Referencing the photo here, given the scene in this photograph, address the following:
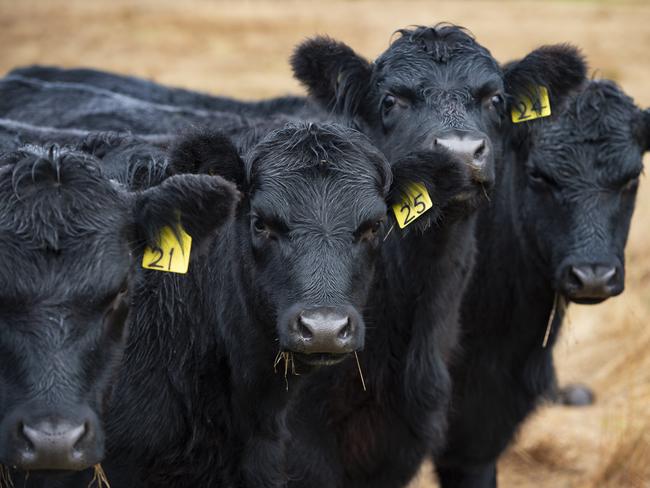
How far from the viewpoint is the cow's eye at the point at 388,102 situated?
625 centimetres

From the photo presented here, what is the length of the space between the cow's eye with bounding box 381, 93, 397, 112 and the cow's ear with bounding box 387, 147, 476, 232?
2.82ft

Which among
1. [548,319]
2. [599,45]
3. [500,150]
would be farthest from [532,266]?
[599,45]

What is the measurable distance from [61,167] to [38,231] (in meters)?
0.35

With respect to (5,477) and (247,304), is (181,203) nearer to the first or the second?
(247,304)

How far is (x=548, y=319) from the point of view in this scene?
23.7 feet

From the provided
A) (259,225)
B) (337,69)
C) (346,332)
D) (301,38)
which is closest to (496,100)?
(337,69)

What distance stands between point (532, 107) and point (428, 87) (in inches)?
33.9

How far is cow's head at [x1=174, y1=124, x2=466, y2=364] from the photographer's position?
4.69 metres

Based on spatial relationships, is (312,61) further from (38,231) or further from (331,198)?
(38,231)

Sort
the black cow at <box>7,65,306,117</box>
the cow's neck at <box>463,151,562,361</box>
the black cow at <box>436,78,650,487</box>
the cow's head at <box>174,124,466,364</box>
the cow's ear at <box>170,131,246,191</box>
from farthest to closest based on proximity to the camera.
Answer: the black cow at <box>7,65,306,117</box>, the cow's neck at <box>463,151,562,361</box>, the black cow at <box>436,78,650,487</box>, the cow's ear at <box>170,131,246,191</box>, the cow's head at <box>174,124,466,364</box>

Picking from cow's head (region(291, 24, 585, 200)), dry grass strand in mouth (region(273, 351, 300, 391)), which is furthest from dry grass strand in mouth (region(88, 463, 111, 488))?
cow's head (region(291, 24, 585, 200))

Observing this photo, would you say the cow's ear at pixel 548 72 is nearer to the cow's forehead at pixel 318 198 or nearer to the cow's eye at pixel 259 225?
the cow's forehead at pixel 318 198

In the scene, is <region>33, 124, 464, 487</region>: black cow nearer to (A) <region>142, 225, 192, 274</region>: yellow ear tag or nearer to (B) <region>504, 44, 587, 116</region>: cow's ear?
(A) <region>142, 225, 192, 274</region>: yellow ear tag

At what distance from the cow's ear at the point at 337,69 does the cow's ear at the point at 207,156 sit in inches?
A: 60.4
